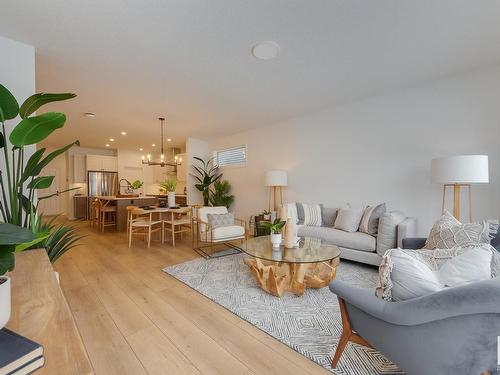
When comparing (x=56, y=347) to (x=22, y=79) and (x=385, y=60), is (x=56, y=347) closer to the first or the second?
(x=22, y=79)

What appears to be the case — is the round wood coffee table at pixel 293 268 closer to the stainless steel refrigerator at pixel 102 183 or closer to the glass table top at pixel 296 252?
the glass table top at pixel 296 252

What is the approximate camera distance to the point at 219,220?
12.5ft

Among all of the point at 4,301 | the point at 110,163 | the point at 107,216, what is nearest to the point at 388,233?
the point at 4,301

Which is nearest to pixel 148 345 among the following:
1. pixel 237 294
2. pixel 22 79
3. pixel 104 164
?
pixel 237 294

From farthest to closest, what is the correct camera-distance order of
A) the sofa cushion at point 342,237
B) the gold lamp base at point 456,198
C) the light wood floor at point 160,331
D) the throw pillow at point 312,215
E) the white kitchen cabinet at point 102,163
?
the white kitchen cabinet at point 102,163
the throw pillow at point 312,215
the sofa cushion at point 342,237
the gold lamp base at point 456,198
the light wood floor at point 160,331

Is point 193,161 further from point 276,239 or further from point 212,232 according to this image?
point 276,239

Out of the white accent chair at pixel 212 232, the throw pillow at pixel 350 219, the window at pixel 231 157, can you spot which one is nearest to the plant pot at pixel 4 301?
the white accent chair at pixel 212 232

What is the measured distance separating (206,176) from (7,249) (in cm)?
576

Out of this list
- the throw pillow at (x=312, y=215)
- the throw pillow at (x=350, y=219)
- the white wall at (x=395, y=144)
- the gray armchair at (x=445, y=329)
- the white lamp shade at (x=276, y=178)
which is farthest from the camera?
the white lamp shade at (x=276, y=178)

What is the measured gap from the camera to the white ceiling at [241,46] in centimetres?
182

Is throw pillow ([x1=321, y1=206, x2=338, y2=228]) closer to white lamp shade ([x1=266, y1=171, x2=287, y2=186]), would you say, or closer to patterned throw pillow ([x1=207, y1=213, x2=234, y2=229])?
white lamp shade ([x1=266, y1=171, x2=287, y2=186])

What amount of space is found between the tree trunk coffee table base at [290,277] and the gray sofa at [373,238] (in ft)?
2.50

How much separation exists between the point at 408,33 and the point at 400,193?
7.20ft

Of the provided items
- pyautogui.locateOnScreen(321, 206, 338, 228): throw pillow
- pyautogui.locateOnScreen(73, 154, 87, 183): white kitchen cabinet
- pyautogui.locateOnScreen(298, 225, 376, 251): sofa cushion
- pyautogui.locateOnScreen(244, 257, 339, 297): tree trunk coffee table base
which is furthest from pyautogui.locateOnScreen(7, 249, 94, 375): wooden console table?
pyautogui.locateOnScreen(73, 154, 87, 183): white kitchen cabinet
